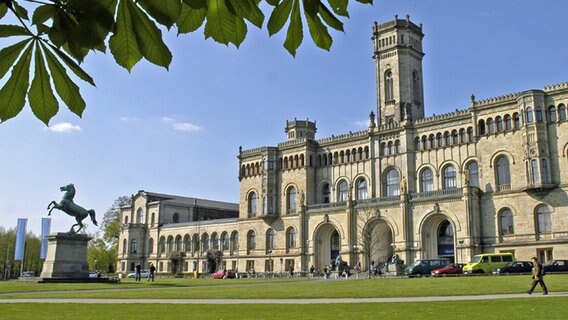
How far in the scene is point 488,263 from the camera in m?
49.2

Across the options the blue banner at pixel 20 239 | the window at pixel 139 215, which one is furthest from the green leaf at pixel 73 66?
the window at pixel 139 215

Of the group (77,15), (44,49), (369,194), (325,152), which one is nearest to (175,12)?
(77,15)

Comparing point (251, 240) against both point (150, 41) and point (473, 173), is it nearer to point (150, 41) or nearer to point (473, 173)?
point (473, 173)

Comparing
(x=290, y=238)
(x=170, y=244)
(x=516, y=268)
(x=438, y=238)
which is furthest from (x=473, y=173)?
(x=170, y=244)

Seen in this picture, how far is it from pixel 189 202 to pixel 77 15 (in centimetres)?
10316

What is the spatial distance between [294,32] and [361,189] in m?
67.6

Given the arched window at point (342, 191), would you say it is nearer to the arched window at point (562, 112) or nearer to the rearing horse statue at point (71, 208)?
the arched window at point (562, 112)

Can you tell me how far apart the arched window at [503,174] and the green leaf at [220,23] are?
58.6 meters

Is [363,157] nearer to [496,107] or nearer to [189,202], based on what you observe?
[496,107]

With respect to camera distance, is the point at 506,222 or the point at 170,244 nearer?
the point at 506,222

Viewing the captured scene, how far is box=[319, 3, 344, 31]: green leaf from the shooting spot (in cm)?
257

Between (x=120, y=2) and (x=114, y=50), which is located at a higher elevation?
(x=120, y=2)

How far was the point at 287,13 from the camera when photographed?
255 centimetres

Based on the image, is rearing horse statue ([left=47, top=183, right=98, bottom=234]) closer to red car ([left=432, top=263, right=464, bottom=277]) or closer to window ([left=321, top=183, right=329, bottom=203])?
red car ([left=432, top=263, right=464, bottom=277])
